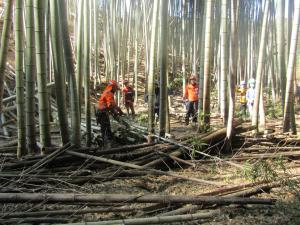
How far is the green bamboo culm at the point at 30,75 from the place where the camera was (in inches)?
169

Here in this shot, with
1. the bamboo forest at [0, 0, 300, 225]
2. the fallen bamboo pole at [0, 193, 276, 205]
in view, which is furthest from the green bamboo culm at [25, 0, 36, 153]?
the fallen bamboo pole at [0, 193, 276, 205]

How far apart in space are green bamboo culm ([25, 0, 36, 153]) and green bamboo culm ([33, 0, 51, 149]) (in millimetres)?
57

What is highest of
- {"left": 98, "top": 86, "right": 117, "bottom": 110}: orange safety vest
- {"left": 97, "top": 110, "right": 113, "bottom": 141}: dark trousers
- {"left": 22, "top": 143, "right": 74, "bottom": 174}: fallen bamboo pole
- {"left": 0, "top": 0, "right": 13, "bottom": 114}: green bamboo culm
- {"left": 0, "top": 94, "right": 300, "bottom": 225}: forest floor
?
{"left": 0, "top": 0, "right": 13, "bottom": 114}: green bamboo culm

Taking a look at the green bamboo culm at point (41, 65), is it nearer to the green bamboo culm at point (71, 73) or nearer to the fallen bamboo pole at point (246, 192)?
the green bamboo culm at point (71, 73)

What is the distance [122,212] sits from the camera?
3.05 meters

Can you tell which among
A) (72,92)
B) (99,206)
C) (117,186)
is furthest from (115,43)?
(99,206)

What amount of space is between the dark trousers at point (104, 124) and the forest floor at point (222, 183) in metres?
1.49

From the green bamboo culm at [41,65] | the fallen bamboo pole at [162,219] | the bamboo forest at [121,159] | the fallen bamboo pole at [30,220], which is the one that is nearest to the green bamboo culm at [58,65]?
the bamboo forest at [121,159]

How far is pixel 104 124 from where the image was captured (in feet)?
19.7

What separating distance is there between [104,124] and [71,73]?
4.68 feet

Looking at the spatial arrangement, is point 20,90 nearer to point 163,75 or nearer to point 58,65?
point 58,65

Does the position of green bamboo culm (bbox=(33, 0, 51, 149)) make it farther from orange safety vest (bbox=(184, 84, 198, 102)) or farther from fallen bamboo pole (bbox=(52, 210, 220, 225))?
orange safety vest (bbox=(184, 84, 198, 102))

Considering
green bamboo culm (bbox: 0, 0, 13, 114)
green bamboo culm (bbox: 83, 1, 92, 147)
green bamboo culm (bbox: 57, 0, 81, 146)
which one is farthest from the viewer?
green bamboo culm (bbox: 83, 1, 92, 147)

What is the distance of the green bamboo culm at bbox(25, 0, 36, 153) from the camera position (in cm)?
430
